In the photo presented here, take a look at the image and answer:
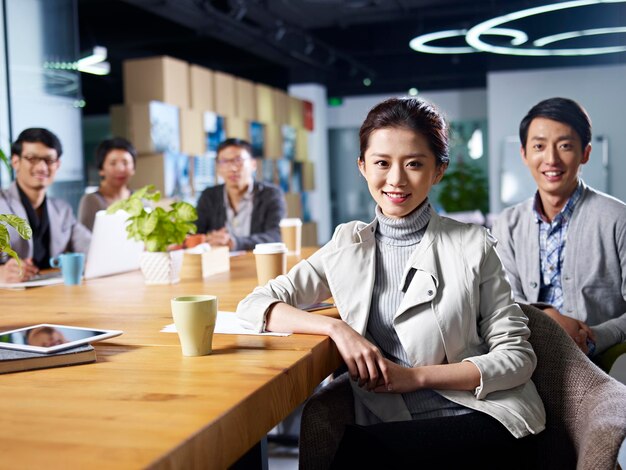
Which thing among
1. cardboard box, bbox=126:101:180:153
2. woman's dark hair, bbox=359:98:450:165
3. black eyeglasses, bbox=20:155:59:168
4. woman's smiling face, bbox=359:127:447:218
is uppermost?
cardboard box, bbox=126:101:180:153

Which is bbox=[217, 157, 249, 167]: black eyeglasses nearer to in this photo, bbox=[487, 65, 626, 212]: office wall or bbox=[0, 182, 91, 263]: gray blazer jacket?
bbox=[0, 182, 91, 263]: gray blazer jacket

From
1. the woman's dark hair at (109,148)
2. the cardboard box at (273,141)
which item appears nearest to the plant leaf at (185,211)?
the woman's dark hair at (109,148)

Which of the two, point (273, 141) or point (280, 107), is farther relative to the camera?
point (280, 107)

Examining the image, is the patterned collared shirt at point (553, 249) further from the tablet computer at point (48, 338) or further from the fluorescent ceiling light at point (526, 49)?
the fluorescent ceiling light at point (526, 49)

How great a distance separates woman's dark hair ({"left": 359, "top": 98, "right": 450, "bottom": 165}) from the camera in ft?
5.46

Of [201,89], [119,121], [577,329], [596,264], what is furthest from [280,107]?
[577,329]

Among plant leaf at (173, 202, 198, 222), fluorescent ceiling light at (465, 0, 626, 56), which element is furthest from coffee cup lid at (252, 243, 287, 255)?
fluorescent ceiling light at (465, 0, 626, 56)

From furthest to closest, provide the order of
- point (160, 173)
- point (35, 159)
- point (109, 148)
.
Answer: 1. point (160, 173)
2. point (109, 148)
3. point (35, 159)

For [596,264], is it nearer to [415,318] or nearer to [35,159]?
[415,318]

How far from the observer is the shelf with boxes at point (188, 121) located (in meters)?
7.08

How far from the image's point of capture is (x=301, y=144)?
37.8 ft

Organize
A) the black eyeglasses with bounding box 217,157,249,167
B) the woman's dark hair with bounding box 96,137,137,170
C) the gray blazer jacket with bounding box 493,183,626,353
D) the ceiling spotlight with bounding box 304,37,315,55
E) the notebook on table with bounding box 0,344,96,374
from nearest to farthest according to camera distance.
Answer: the notebook on table with bounding box 0,344,96,374
the gray blazer jacket with bounding box 493,183,626,353
the black eyeglasses with bounding box 217,157,249,167
the woman's dark hair with bounding box 96,137,137,170
the ceiling spotlight with bounding box 304,37,315,55

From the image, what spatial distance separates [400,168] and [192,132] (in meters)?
6.37

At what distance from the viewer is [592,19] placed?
28.1 feet
